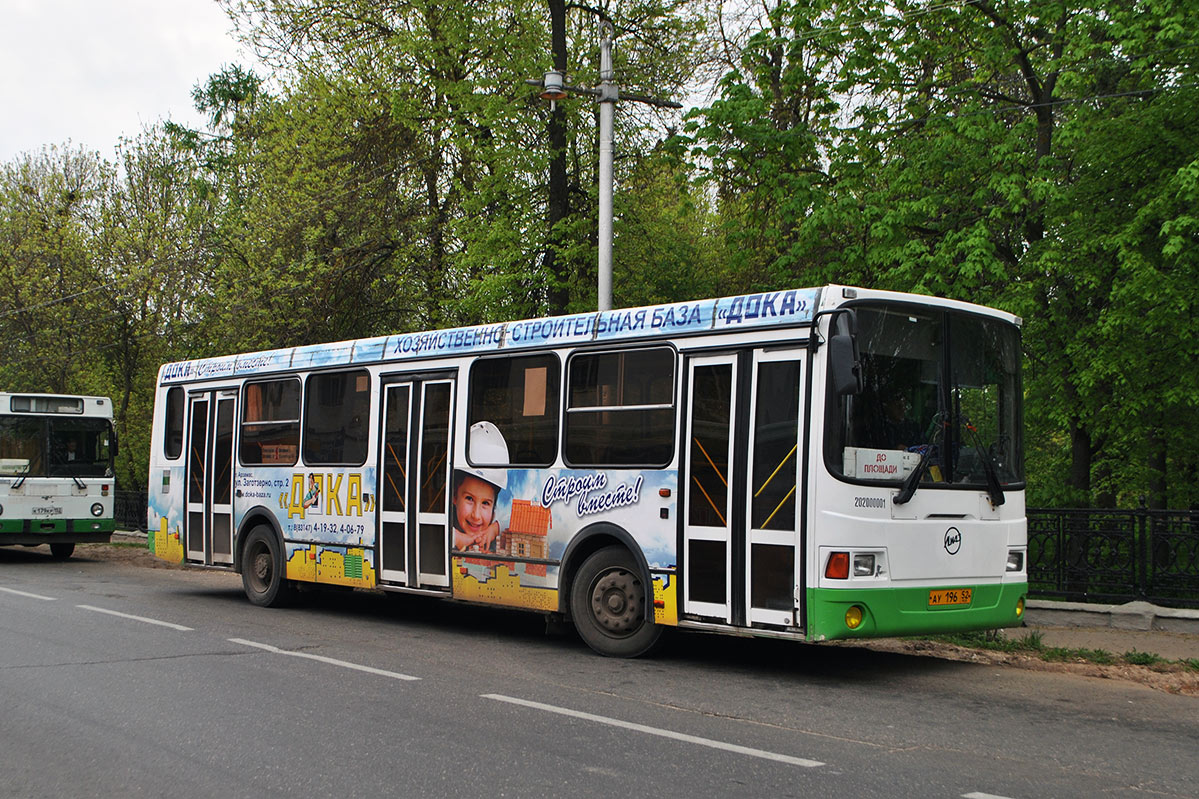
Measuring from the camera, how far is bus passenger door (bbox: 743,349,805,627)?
8766mm

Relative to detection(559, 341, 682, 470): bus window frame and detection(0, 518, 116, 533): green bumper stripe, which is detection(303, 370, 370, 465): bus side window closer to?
detection(559, 341, 682, 470): bus window frame

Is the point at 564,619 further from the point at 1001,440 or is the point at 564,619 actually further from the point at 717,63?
the point at 717,63

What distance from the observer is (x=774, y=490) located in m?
8.93

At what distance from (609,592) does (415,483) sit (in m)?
2.98

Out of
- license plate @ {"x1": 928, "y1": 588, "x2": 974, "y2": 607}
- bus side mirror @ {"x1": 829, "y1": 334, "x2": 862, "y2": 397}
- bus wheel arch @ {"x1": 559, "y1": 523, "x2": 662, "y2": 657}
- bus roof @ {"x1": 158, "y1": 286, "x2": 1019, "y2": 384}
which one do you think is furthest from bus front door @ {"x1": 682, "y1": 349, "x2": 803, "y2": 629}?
license plate @ {"x1": 928, "y1": 588, "x2": 974, "y2": 607}

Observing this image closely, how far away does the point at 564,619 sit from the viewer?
11.1 meters

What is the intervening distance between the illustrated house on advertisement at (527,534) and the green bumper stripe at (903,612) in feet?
10.0

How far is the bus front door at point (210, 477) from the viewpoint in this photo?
49.4 feet

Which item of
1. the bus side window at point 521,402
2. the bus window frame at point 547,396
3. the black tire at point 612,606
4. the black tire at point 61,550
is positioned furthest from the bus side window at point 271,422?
the black tire at point 61,550

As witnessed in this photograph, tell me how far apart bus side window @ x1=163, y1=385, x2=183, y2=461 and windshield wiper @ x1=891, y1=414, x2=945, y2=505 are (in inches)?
421

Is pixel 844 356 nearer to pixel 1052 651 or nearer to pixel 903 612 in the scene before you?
pixel 903 612

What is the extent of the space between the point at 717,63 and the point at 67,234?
20.4 metres

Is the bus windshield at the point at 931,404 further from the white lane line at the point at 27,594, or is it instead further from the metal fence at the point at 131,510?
→ the metal fence at the point at 131,510

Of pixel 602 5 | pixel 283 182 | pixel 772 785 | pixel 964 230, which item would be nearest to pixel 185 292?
pixel 283 182
